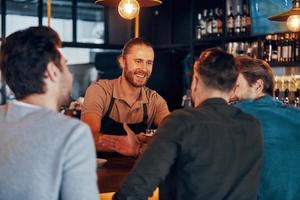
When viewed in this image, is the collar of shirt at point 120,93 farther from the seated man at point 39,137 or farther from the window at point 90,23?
the window at point 90,23

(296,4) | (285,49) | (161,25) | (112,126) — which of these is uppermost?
(161,25)

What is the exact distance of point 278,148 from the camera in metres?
1.92

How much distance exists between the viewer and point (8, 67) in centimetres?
132

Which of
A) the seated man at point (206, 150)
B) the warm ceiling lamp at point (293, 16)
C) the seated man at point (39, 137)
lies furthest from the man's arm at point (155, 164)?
the warm ceiling lamp at point (293, 16)

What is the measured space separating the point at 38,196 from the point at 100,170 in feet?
3.59

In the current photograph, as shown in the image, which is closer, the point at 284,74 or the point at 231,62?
the point at 231,62

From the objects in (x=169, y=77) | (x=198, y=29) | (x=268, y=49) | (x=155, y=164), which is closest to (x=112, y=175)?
(x=155, y=164)

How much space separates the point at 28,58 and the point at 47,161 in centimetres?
28

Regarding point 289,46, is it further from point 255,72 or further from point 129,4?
point 255,72

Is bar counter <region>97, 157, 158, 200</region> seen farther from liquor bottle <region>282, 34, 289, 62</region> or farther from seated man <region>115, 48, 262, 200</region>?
liquor bottle <region>282, 34, 289, 62</region>

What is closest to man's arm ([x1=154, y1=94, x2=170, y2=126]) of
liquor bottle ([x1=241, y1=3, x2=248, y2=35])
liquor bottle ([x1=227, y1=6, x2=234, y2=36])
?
liquor bottle ([x1=241, y1=3, x2=248, y2=35])

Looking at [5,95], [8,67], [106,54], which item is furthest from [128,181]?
[106,54]

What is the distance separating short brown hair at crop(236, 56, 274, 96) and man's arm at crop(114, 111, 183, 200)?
60 cm

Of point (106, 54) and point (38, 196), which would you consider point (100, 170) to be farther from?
point (106, 54)
